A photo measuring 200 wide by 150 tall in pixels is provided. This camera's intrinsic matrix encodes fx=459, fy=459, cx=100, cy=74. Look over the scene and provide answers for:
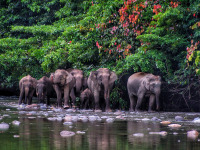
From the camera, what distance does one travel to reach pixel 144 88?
1545cm

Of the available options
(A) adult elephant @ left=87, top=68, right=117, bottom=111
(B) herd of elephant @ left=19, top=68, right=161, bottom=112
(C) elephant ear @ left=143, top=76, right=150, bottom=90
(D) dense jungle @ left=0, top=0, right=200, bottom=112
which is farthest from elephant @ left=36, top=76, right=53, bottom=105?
(C) elephant ear @ left=143, top=76, right=150, bottom=90

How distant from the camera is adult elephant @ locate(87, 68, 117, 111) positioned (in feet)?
48.6

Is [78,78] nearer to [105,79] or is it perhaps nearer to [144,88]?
[105,79]

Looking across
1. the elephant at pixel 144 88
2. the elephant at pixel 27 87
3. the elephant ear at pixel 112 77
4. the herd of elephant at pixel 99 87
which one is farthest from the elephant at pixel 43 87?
the elephant ear at pixel 112 77

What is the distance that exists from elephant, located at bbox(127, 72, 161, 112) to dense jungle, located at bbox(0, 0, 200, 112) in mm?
361

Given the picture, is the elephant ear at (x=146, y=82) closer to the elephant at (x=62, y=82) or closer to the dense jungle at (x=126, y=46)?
the dense jungle at (x=126, y=46)

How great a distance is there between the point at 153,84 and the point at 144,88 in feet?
2.33

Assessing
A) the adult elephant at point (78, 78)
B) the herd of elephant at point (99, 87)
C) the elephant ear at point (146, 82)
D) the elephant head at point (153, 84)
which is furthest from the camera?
the adult elephant at point (78, 78)

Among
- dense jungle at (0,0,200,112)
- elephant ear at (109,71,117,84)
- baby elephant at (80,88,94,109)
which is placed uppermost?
dense jungle at (0,0,200,112)

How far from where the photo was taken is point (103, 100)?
16.1m

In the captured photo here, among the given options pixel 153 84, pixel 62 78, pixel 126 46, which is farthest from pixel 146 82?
pixel 62 78

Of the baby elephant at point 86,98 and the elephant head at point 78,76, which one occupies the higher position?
the elephant head at point 78,76

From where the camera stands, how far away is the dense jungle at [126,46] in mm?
13664

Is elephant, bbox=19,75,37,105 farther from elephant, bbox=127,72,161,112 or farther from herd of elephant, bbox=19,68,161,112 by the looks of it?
elephant, bbox=127,72,161,112
